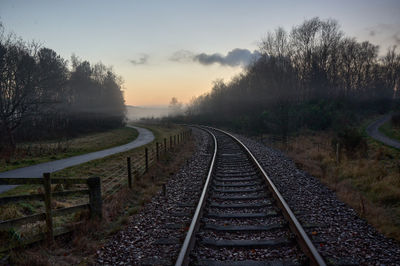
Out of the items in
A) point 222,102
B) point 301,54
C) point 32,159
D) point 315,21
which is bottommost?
point 32,159

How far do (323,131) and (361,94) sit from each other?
40386mm

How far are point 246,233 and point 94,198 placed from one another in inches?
136

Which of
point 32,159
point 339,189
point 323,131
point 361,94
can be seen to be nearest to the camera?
point 339,189

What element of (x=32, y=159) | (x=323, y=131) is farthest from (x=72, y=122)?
(x=323, y=131)

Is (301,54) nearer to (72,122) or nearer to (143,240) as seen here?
(72,122)

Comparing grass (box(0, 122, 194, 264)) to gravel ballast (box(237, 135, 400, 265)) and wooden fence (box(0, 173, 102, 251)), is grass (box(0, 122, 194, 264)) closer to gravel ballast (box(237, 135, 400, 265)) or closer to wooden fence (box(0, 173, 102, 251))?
wooden fence (box(0, 173, 102, 251))

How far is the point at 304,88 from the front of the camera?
143ft

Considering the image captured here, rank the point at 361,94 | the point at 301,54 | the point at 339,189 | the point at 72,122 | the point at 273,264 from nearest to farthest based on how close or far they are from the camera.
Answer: the point at 273,264
the point at 339,189
the point at 72,122
the point at 301,54
the point at 361,94

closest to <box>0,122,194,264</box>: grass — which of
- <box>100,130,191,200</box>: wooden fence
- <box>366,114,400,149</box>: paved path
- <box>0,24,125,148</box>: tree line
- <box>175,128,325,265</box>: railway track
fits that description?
<box>100,130,191,200</box>: wooden fence

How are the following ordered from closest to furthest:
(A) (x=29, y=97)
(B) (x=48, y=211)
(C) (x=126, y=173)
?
(B) (x=48, y=211) → (C) (x=126, y=173) → (A) (x=29, y=97)

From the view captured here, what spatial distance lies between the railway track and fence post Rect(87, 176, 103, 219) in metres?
2.30

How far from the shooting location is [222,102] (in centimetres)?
5688

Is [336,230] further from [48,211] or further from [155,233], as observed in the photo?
[48,211]

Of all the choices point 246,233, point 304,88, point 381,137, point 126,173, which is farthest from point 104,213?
point 304,88
